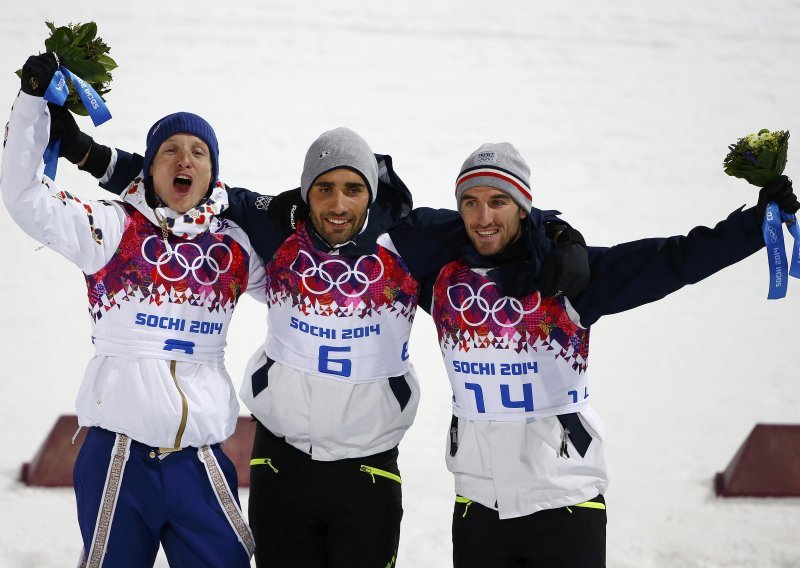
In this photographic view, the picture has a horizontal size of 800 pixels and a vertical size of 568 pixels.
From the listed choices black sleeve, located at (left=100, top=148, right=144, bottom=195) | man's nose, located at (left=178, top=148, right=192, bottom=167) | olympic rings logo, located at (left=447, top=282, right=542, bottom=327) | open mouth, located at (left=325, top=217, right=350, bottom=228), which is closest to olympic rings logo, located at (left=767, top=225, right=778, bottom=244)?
olympic rings logo, located at (left=447, top=282, right=542, bottom=327)

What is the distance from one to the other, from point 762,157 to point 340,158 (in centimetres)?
95

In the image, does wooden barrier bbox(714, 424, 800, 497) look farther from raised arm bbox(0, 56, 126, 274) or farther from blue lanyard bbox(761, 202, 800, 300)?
raised arm bbox(0, 56, 126, 274)

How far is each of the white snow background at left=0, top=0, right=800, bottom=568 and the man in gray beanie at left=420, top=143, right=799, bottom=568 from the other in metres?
1.04

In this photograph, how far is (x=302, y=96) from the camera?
303 inches

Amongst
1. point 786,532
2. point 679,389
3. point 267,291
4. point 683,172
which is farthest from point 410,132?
point 267,291

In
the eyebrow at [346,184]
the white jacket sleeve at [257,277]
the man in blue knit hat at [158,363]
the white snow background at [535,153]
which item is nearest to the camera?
the man in blue knit hat at [158,363]

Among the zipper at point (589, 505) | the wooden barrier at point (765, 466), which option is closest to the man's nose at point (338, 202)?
the zipper at point (589, 505)

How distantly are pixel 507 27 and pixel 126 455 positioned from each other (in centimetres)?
735

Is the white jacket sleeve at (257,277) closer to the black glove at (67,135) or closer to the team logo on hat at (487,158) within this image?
the black glove at (67,135)

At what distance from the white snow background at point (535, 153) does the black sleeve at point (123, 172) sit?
4.17 ft

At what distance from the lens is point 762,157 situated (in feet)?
7.71

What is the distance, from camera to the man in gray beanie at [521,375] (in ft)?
7.98

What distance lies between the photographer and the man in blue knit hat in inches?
94.9

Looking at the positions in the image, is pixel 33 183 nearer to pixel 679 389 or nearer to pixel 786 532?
pixel 786 532
